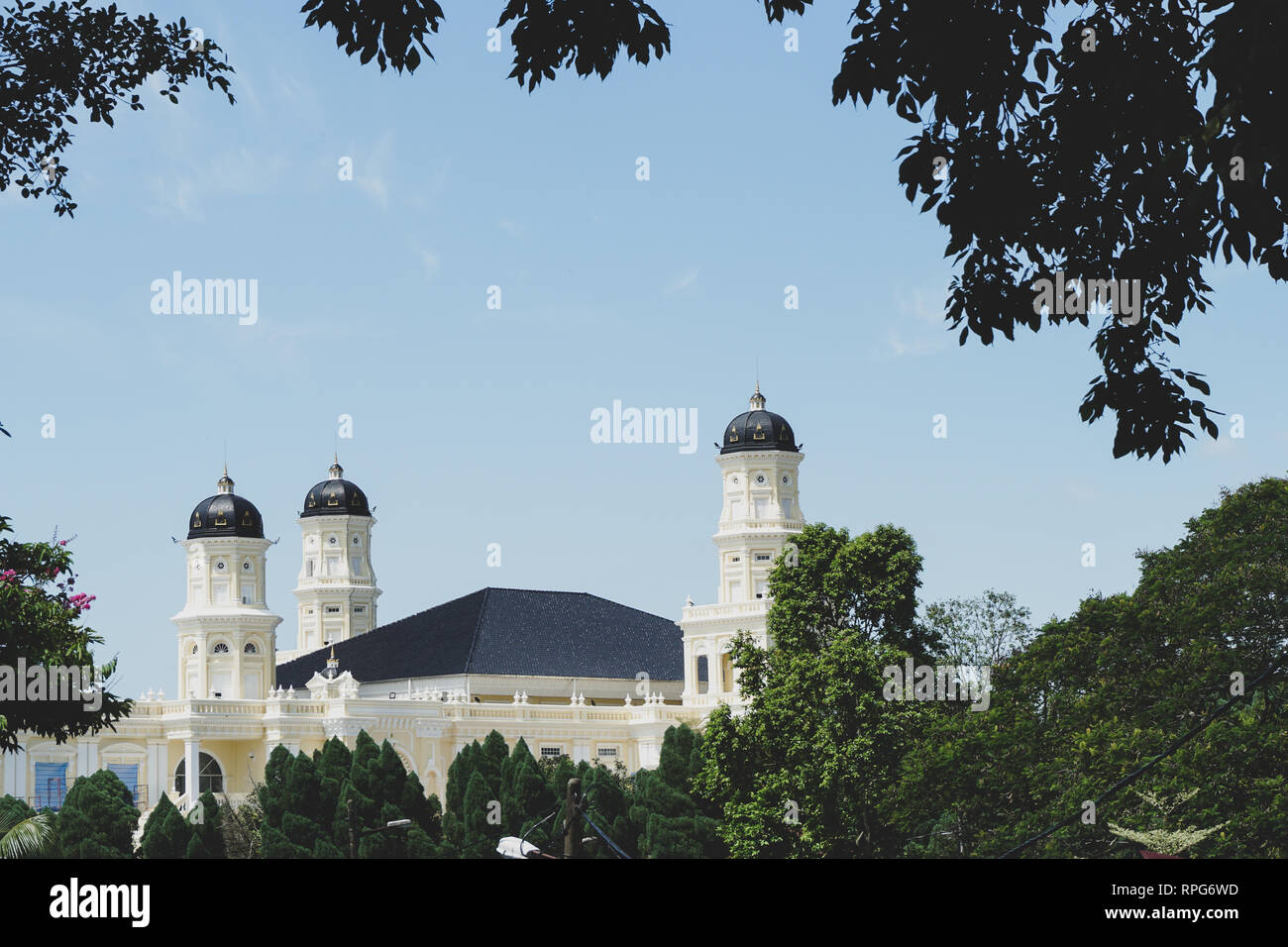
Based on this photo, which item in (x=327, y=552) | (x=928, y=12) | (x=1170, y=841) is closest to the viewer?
(x=928, y=12)

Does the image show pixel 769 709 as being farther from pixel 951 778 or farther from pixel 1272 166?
pixel 1272 166

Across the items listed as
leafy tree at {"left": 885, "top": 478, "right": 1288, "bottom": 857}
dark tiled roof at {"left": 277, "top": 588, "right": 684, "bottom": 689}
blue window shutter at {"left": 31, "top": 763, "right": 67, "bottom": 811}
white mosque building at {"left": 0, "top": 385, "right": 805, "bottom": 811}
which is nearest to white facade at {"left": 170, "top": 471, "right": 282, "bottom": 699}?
white mosque building at {"left": 0, "top": 385, "right": 805, "bottom": 811}

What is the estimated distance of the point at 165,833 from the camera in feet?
196

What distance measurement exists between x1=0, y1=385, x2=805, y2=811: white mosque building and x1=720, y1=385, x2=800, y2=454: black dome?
0.08 m

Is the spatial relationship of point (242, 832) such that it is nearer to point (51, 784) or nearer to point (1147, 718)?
point (51, 784)

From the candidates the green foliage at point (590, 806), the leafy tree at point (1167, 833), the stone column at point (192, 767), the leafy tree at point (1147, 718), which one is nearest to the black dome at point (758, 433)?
the green foliage at point (590, 806)

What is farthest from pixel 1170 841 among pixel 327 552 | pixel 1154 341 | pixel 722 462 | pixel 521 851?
pixel 327 552

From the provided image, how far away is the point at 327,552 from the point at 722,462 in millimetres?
39679

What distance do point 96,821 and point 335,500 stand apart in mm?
58300
